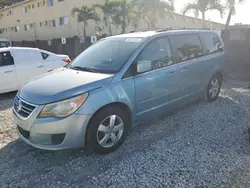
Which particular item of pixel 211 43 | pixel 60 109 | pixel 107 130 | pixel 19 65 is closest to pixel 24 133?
pixel 60 109

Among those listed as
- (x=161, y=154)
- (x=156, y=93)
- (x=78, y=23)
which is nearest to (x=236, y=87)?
(x=156, y=93)

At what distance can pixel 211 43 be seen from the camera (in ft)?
16.5

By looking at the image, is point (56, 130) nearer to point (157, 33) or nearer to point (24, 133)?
point (24, 133)

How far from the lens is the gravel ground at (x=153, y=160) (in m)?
2.66

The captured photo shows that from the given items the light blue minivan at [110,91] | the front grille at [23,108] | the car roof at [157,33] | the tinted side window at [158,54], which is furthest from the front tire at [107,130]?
the car roof at [157,33]

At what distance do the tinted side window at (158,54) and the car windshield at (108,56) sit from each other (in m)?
0.18

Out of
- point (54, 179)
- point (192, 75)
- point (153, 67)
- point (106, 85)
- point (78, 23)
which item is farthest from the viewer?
point (78, 23)

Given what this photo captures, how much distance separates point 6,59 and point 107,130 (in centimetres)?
462

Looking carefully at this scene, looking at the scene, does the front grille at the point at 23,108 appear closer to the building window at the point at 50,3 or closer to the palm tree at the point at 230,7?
the palm tree at the point at 230,7

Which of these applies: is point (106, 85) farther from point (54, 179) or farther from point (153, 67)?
point (54, 179)

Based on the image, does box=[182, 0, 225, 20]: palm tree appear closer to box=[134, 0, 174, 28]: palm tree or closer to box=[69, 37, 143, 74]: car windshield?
box=[134, 0, 174, 28]: palm tree

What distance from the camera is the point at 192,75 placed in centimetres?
440

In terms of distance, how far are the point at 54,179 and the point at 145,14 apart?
14.8m

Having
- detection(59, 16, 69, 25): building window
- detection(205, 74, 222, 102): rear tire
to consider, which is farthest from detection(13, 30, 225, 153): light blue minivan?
detection(59, 16, 69, 25): building window
